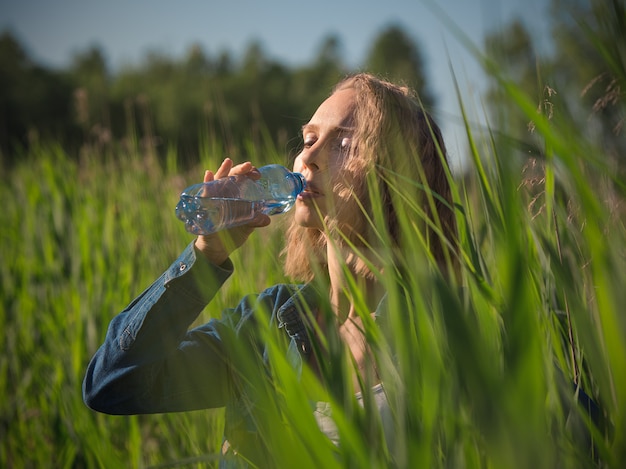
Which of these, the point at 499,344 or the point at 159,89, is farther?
the point at 159,89

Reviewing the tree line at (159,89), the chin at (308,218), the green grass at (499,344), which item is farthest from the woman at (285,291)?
the tree line at (159,89)

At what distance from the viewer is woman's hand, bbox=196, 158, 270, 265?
1256 mm

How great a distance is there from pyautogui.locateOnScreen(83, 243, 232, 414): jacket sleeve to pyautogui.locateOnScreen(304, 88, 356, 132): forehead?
40 cm

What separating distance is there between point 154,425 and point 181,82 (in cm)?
3147

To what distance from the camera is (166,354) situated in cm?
135

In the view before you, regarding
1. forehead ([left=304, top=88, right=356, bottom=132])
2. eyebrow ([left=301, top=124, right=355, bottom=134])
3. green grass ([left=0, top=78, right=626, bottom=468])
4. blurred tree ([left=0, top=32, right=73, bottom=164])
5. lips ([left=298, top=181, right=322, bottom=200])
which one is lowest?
green grass ([left=0, top=78, right=626, bottom=468])

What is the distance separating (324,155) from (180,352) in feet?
1.73

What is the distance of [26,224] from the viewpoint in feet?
11.0

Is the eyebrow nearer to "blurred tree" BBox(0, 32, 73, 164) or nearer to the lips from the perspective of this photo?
the lips

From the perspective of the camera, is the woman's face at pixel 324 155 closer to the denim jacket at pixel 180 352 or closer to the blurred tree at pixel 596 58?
the denim jacket at pixel 180 352

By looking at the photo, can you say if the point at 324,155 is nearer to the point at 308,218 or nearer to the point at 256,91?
the point at 308,218

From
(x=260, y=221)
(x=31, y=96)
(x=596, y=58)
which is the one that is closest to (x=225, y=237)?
(x=260, y=221)

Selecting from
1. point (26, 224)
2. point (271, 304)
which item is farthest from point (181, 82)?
point (271, 304)

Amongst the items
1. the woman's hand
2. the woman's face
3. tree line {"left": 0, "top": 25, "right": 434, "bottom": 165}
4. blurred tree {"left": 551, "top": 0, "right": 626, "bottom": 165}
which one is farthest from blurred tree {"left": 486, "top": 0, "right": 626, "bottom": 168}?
tree line {"left": 0, "top": 25, "right": 434, "bottom": 165}
